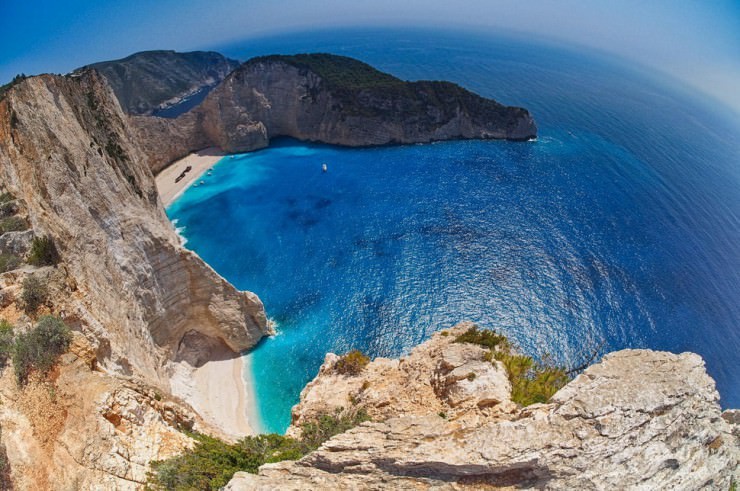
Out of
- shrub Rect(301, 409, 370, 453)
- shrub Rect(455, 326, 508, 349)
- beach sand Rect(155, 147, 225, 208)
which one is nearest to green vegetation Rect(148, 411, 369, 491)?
shrub Rect(301, 409, 370, 453)

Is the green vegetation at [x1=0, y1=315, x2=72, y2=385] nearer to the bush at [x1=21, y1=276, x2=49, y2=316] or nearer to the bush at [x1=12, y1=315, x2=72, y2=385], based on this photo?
the bush at [x1=12, y1=315, x2=72, y2=385]

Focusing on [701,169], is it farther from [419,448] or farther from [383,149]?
[419,448]

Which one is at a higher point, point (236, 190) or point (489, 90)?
point (489, 90)

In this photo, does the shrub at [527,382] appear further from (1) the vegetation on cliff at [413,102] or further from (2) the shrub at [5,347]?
(1) the vegetation on cliff at [413,102]

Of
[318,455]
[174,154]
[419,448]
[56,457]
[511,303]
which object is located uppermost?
[419,448]

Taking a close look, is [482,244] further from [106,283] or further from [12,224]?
[12,224]

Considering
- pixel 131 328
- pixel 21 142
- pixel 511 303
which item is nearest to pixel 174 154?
pixel 21 142
